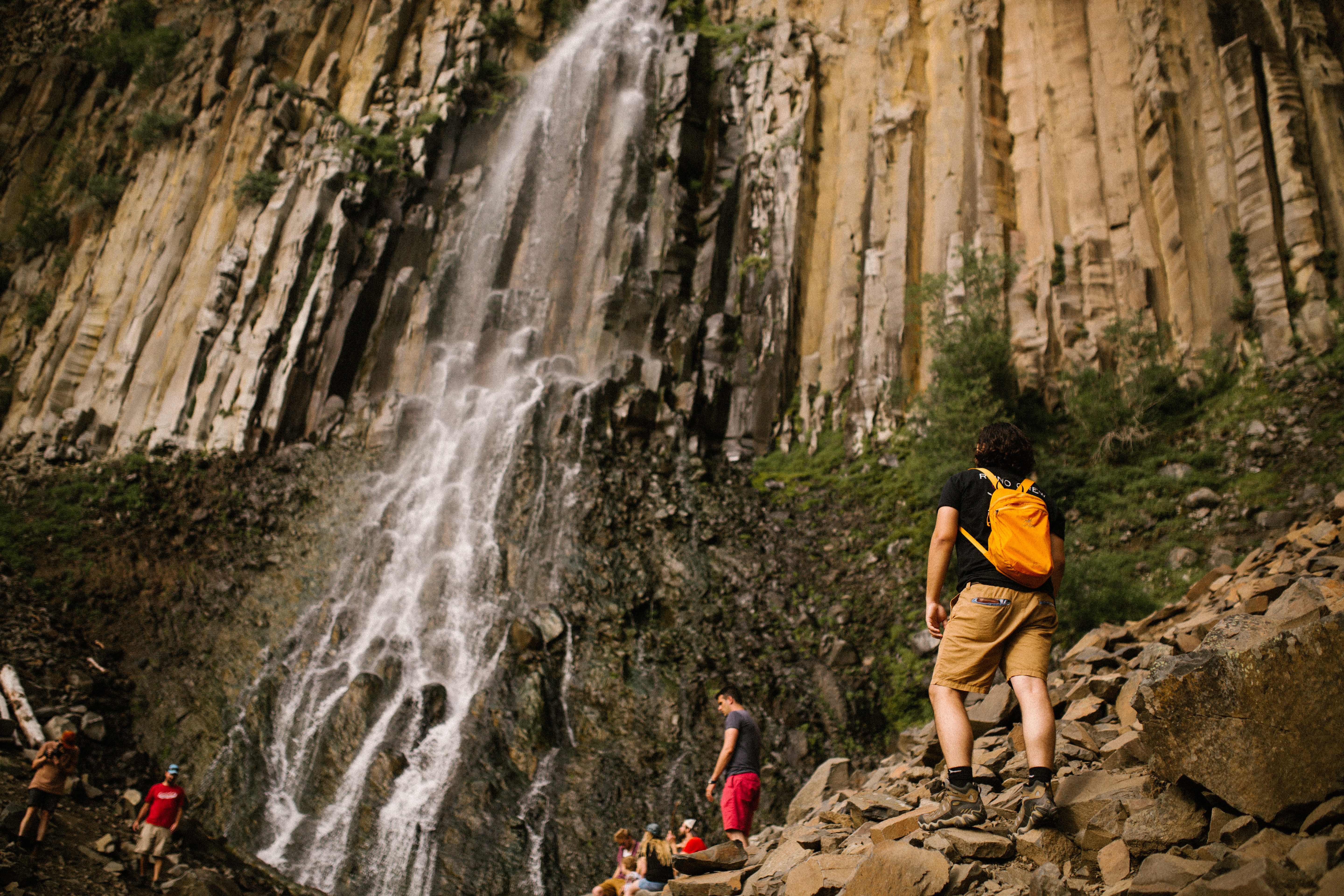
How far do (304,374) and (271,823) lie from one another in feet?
47.8

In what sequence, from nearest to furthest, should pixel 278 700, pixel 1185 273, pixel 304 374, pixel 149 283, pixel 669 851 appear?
pixel 669 851, pixel 278 700, pixel 1185 273, pixel 304 374, pixel 149 283

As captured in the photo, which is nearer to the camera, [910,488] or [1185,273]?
[1185,273]

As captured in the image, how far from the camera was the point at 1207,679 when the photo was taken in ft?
10.4

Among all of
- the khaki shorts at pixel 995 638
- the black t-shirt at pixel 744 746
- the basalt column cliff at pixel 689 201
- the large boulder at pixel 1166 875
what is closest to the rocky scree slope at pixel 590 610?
the basalt column cliff at pixel 689 201

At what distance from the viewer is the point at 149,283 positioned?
2620 cm

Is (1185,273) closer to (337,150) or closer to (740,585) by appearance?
(740,585)

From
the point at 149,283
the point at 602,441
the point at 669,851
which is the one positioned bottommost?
the point at 669,851

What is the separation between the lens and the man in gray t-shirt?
672 centimetres

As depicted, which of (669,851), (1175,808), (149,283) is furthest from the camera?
(149,283)

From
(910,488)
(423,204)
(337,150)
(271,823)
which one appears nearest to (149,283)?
(337,150)

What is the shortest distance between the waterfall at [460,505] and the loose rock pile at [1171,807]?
7.80 meters

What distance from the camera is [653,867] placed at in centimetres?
654

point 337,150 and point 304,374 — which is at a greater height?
point 337,150

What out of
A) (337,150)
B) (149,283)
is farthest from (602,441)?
(149,283)
